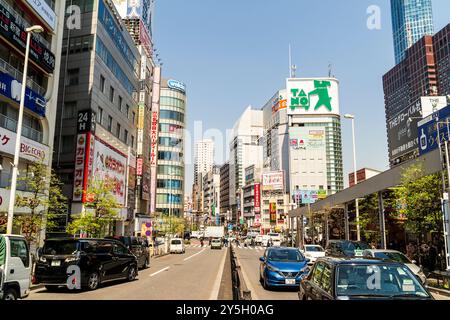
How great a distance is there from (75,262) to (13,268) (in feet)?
13.4

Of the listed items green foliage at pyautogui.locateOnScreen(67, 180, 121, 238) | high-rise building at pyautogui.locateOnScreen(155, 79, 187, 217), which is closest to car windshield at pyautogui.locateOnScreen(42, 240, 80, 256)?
green foliage at pyautogui.locateOnScreen(67, 180, 121, 238)

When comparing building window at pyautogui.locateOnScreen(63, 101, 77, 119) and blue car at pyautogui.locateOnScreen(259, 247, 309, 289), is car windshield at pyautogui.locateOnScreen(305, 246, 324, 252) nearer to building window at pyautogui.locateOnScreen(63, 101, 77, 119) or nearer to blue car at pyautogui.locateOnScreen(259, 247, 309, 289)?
blue car at pyautogui.locateOnScreen(259, 247, 309, 289)

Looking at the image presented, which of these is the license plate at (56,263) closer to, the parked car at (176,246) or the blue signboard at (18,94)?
the blue signboard at (18,94)

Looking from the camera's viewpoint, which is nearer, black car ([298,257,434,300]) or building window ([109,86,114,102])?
black car ([298,257,434,300])

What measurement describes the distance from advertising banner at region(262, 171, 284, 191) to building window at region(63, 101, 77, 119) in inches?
3817

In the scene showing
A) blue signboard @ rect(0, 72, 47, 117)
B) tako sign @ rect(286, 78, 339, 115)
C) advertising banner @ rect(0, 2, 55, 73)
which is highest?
tako sign @ rect(286, 78, 339, 115)

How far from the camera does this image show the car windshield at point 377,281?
602cm

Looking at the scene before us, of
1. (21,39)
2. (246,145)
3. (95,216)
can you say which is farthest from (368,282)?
(246,145)

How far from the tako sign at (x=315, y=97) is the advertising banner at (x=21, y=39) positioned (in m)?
104

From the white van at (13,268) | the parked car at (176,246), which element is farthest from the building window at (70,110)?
the white van at (13,268)

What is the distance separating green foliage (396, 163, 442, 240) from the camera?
1948cm
